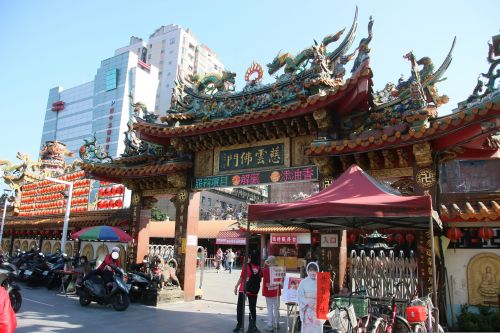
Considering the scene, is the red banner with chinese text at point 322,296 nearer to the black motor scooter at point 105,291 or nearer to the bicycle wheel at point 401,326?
the bicycle wheel at point 401,326

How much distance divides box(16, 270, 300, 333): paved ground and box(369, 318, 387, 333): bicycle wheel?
3104 millimetres

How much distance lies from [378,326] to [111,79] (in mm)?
71939

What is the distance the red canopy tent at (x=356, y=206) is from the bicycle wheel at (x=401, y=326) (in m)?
1.74

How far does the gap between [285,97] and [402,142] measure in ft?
12.5

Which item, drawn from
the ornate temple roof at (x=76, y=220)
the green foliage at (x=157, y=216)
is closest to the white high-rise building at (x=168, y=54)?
the green foliage at (x=157, y=216)

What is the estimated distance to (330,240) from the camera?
9.18m

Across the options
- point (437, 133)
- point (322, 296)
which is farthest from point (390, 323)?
point (437, 133)

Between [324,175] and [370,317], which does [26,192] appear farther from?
[370,317]

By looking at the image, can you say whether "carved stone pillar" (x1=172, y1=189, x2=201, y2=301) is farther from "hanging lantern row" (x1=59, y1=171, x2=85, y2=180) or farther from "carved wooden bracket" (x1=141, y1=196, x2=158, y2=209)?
"hanging lantern row" (x1=59, y1=171, x2=85, y2=180)

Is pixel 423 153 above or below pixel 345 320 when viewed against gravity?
above

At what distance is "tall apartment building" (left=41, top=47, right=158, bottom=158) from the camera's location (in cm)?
6725

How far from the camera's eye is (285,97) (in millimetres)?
10898

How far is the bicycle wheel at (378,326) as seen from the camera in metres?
6.06

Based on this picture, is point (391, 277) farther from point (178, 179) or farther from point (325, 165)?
point (178, 179)
